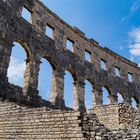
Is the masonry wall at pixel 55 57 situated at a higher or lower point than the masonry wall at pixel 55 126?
higher

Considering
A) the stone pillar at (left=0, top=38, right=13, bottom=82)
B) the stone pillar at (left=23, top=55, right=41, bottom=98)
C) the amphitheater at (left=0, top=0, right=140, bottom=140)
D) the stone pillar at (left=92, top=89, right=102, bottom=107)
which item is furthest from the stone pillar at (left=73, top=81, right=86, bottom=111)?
the stone pillar at (left=0, top=38, right=13, bottom=82)

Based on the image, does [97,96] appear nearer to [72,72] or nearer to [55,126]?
[72,72]

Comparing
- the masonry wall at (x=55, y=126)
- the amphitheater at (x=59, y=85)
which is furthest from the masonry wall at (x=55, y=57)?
the masonry wall at (x=55, y=126)

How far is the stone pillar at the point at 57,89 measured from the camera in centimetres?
1747

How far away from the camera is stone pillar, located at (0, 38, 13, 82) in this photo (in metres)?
14.3

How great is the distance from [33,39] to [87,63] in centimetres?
624

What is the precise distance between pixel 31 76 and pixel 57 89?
244 cm

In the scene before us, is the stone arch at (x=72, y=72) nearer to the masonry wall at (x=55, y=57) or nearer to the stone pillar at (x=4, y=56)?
the masonry wall at (x=55, y=57)

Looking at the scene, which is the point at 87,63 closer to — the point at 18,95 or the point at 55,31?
the point at 55,31

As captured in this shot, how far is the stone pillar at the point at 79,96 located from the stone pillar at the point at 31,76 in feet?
13.5

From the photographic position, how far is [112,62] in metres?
25.6

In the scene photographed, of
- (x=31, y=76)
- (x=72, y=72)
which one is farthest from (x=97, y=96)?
(x=31, y=76)

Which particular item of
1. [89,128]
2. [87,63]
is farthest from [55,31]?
[89,128]

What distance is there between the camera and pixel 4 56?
14.8m
